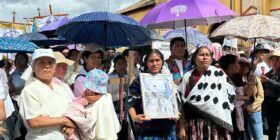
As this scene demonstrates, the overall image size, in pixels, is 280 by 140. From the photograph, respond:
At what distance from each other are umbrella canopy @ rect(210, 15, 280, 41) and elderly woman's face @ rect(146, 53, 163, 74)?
4.41 feet

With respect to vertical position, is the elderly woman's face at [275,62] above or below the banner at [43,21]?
below

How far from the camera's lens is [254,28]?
5645 millimetres

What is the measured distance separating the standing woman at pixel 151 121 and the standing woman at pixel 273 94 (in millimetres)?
3432

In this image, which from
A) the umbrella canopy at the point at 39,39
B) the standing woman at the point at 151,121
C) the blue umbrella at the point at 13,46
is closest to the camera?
the standing woman at the point at 151,121

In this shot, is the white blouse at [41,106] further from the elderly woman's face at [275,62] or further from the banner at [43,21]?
the banner at [43,21]

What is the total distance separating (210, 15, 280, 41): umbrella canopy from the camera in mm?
5516

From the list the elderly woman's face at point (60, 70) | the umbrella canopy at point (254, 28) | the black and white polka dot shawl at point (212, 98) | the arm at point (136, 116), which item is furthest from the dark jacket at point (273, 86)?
the elderly woman's face at point (60, 70)

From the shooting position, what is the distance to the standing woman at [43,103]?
12.8 ft

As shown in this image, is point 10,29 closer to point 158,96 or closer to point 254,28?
point 254,28

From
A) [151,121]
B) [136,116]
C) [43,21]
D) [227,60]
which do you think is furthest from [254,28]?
[43,21]

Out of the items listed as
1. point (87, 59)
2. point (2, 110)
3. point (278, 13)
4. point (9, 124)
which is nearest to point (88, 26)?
point (87, 59)

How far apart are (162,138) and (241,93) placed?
5.67 ft

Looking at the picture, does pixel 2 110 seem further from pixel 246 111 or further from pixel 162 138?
pixel 246 111

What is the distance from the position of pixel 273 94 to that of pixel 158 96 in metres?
3.68
